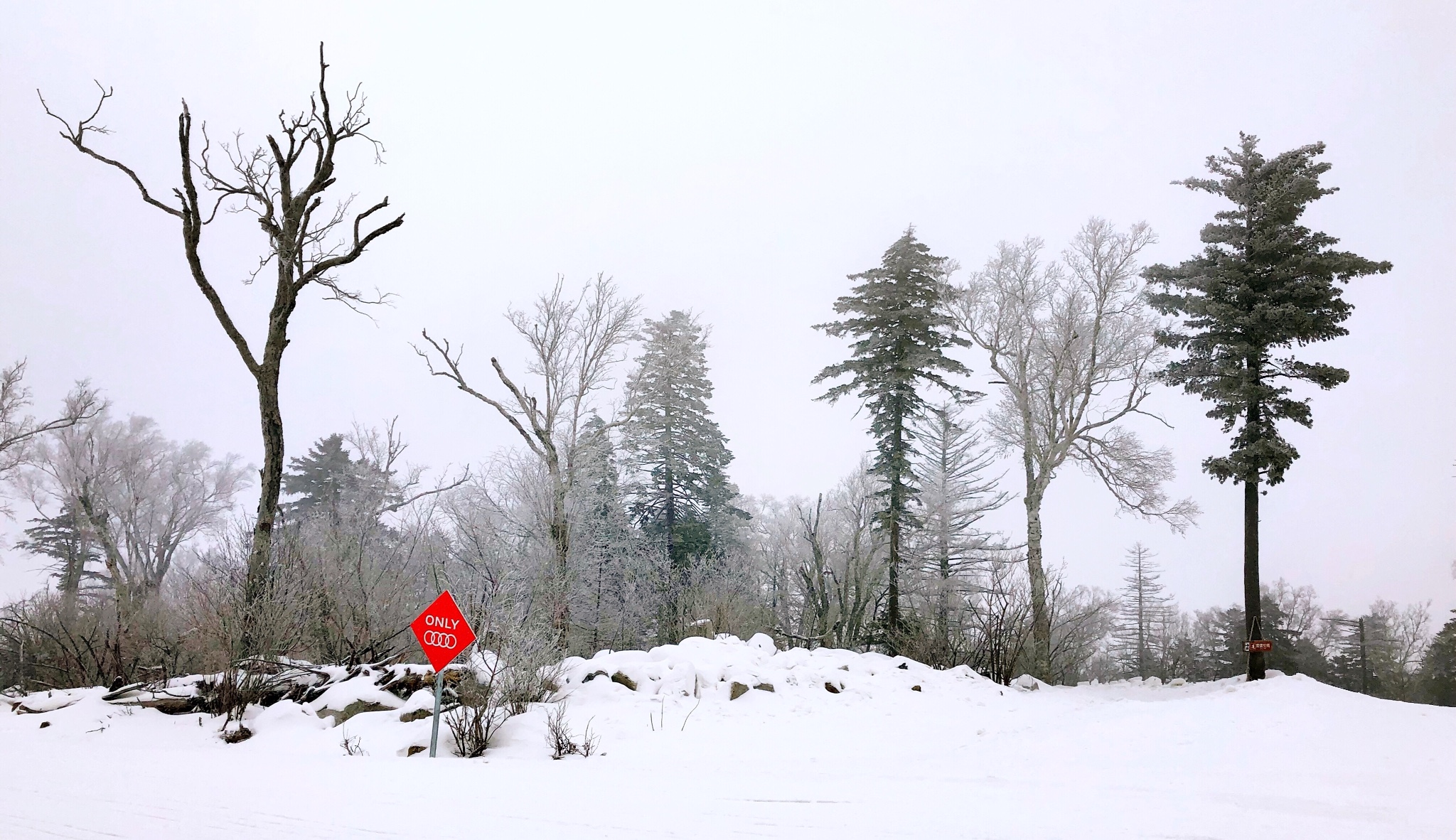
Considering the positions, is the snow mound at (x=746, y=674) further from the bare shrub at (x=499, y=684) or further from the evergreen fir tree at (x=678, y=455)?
the evergreen fir tree at (x=678, y=455)

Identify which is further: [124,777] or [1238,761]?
[1238,761]

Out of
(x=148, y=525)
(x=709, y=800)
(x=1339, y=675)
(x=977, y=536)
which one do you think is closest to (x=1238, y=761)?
(x=709, y=800)

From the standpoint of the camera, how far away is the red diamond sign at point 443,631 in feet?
22.2

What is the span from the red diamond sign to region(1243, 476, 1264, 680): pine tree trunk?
54.1 ft

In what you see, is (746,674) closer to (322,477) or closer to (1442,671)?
(1442,671)

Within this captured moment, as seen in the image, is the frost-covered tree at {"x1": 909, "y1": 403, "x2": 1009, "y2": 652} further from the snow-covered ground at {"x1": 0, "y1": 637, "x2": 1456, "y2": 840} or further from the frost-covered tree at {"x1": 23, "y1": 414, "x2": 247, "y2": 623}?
the frost-covered tree at {"x1": 23, "y1": 414, "x2": 247, "y2": 623}

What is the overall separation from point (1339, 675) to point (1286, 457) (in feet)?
43.9

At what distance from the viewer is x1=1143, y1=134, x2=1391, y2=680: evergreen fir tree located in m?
15.6

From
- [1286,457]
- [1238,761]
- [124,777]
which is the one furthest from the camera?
[1286,457]

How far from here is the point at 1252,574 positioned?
1573 centimetres

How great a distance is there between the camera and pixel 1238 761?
628 centimetres

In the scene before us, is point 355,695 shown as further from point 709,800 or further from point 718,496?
point 718,496

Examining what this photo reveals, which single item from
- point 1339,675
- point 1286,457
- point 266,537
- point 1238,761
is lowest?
point 1339,675

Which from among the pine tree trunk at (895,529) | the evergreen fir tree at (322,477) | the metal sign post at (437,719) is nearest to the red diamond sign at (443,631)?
the metal sign post at (437,719)
